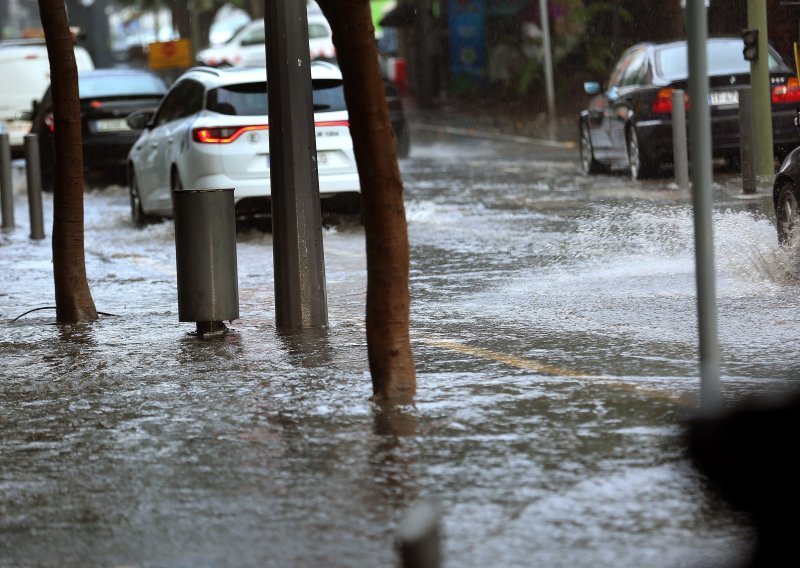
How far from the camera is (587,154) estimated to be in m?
21.6

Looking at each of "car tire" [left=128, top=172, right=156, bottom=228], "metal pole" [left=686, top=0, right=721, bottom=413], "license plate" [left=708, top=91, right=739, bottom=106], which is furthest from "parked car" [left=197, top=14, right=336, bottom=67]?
"metal pole" [left=686, top=0, right=721, bottom=413]

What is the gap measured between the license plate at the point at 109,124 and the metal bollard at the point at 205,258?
1404cm

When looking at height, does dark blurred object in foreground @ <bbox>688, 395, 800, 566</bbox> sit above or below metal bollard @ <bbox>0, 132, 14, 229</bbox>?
below

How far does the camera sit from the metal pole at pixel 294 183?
9.92m

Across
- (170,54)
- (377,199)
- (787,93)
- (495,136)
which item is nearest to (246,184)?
(787,93)

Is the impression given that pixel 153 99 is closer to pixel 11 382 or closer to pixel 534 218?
pixel 534 218

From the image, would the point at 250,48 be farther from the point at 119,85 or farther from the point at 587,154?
the point at 587,154

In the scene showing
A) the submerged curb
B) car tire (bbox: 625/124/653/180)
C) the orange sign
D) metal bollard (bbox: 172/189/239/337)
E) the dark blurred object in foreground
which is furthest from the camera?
the orange sign

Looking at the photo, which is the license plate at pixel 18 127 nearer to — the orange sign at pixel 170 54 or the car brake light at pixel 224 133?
the car brake light at pixel 224 133

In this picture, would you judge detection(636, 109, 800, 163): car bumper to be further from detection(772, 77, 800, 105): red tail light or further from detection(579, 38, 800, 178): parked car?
detection(772, 77, 800, 105): red tail light

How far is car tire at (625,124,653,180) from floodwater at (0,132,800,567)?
570cm

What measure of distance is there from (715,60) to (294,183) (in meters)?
10.9

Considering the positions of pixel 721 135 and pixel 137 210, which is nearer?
pixel 137 210

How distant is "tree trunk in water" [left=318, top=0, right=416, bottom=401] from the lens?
23.5 feet
